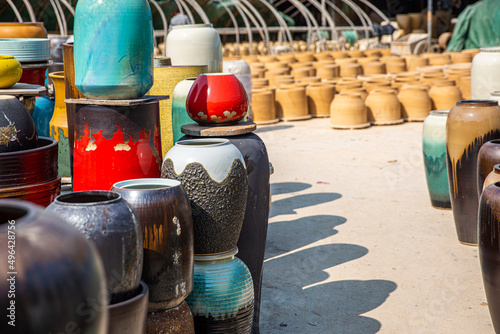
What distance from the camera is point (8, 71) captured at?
2.63 metres

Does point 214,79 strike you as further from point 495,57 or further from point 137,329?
point 495,57

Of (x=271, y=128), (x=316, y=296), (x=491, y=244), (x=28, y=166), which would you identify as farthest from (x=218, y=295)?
(x=271, y=128)

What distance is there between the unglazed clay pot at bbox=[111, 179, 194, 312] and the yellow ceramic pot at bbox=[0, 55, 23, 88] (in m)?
1.02

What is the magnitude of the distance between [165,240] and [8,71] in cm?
128

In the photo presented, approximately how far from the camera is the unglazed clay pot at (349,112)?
8602 mm

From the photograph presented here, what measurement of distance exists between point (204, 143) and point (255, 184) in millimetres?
321

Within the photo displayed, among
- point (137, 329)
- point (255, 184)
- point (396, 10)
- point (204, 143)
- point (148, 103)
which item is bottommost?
point (137, 329)

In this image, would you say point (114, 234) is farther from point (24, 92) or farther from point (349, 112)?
point (349, 112)

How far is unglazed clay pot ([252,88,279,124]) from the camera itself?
925 centimetres

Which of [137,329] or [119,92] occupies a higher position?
[119,92]

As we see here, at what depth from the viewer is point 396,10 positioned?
2692 cm

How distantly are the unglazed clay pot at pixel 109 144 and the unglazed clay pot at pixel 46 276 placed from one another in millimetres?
1413

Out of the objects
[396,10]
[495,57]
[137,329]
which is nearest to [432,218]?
[495,57]

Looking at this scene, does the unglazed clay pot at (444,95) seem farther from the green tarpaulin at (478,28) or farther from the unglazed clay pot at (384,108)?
the green tarpaulin at (478,28)
